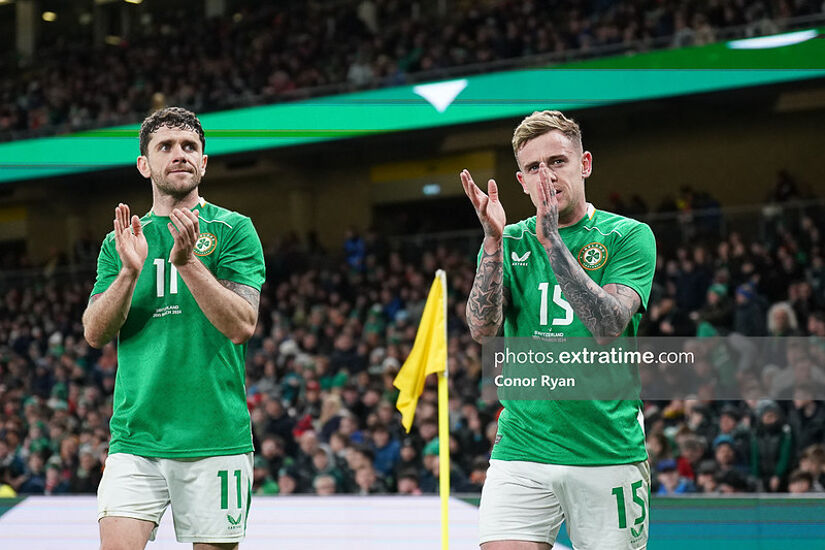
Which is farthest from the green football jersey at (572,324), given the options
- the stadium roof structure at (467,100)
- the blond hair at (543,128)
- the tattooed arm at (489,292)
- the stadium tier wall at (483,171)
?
the stadium tier wall at (483,171)

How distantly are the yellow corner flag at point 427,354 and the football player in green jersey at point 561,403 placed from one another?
2895 millimetres

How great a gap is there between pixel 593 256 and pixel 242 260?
1113mm

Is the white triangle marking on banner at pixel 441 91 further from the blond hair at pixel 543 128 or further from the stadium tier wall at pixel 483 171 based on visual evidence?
the blond hair at pixel 543 128

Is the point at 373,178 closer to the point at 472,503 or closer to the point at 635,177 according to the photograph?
the point at 635,177

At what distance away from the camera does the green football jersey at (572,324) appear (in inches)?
127

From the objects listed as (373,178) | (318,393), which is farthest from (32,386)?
(373,178)

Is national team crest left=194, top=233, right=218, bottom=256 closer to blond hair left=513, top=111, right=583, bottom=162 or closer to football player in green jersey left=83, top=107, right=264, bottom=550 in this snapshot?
football player in green jersey left=83, top=107, right=264, bottom=550

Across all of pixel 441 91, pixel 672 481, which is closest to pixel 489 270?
pixel 672 481

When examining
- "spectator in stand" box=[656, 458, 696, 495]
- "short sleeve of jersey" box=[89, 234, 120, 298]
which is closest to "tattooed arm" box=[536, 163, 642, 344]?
"short sleeve of jersey" box=[89, 234, 120, 298]

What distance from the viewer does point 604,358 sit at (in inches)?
127

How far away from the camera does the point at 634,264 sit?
10.8 feet

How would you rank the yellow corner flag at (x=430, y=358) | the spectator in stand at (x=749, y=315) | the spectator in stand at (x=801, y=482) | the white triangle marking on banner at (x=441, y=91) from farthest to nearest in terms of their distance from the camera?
the white triangle marking on banner at (x=441, y=91) < the spectator in stand at (x=749, y=315) < the spectator in stand at (x=801, y=482) < the yellow corner flag at (x=430, y=358)

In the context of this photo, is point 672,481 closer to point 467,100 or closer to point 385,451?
point 385,451

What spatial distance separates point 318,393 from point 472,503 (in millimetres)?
6009
